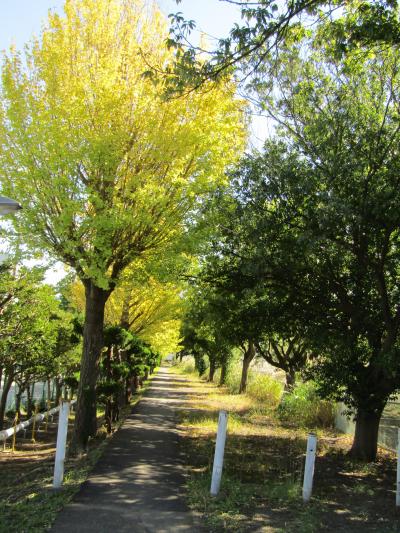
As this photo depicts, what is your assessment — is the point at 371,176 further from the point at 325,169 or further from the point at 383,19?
the point at 383,19

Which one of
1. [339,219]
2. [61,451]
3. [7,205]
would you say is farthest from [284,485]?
→ [7,205]

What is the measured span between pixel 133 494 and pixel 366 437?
5.51 m

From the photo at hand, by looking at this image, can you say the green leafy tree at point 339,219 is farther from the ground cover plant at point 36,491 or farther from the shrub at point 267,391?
the shrub at point 267,391

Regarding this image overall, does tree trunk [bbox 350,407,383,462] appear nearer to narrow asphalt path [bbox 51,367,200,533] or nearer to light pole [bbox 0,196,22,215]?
narrow asphalt path [bbox 51,367,200,533]

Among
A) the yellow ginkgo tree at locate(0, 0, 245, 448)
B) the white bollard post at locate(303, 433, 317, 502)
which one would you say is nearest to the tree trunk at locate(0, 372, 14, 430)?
the yellow ginkgo tree at locate(0, 0, 245, 448)

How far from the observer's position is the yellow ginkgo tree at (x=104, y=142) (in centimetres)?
820

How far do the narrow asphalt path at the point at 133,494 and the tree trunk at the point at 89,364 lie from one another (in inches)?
27.2

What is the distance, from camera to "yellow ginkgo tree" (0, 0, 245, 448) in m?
8.20

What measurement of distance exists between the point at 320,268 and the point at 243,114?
367cm

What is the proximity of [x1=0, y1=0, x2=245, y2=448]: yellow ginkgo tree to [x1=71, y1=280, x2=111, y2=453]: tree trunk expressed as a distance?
0.40 m

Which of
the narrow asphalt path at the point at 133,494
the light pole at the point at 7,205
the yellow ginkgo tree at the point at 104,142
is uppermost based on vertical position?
the yellow ginkgo tree at the point at 104,142

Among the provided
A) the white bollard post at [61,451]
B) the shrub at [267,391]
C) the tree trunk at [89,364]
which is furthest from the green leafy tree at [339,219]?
the shrub at [267,391]

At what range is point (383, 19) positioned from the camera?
6.25 metres

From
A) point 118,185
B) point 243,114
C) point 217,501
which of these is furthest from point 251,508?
point 243,114
